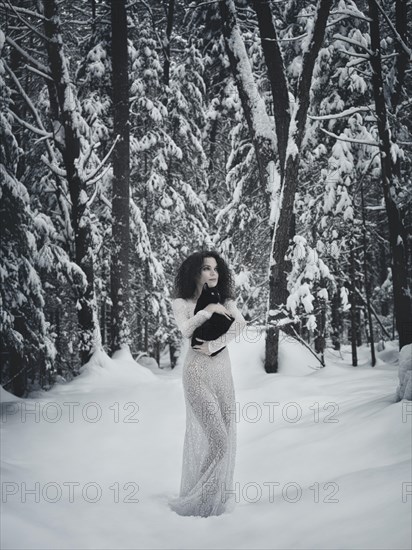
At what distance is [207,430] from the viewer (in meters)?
3.93

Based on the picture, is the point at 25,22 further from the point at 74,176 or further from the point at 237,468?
the point at 237,468

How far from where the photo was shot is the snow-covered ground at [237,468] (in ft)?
10.5

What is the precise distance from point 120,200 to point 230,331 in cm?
778

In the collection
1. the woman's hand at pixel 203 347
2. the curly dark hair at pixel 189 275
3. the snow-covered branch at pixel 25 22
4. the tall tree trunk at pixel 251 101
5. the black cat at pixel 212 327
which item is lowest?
the woman's hand at pixel 203 347

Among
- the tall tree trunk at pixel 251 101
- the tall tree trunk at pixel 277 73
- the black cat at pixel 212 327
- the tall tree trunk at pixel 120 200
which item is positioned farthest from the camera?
the tall tree trunk at pixel 120 200

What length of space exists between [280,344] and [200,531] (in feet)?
20.7

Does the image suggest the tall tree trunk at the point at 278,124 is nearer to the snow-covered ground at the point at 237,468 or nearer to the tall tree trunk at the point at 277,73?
the tall tree trunk at the point at 277,73

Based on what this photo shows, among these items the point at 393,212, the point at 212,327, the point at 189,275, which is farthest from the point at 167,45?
the point at 212,327

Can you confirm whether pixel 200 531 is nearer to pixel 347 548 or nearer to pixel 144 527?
pixel 144 527

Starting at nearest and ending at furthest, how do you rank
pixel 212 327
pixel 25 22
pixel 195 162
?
1. pixel 212 327
2. pixel 25 22
3. pixel 195 162

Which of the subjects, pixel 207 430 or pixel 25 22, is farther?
pixel 25 22

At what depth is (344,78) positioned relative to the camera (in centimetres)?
1150

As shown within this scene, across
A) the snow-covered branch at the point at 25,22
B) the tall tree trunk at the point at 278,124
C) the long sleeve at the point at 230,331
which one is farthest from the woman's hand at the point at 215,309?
the snow-covered branch at the point at 25,22

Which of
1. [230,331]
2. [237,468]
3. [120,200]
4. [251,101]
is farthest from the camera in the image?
[120,200]
